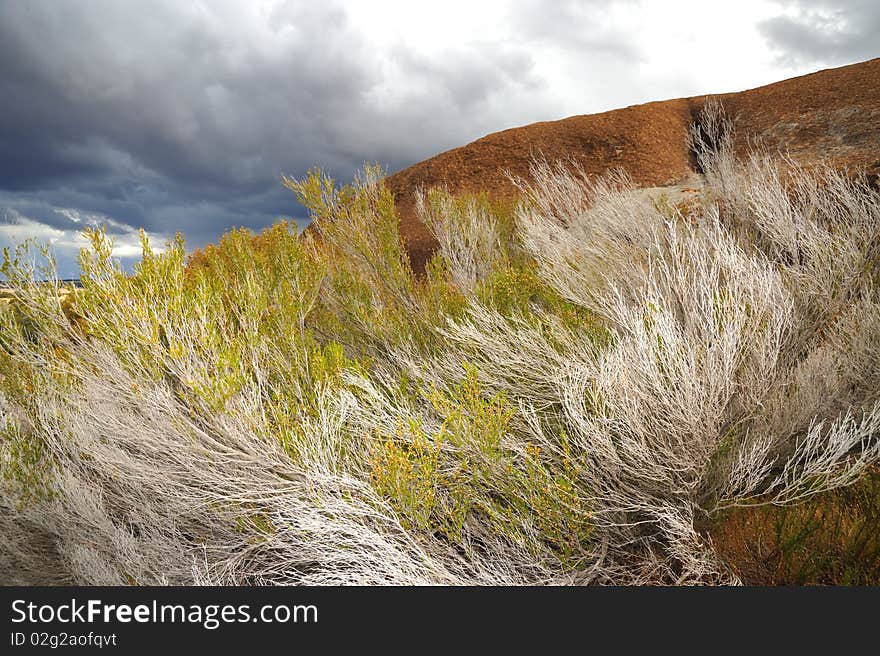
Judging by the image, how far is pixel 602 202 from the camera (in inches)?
332

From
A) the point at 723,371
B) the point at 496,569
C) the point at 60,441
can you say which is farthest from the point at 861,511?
the point at 60,441

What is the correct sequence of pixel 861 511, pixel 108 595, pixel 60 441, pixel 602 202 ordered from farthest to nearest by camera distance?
pixel 602 202, pixel 60 441, pixel 861 511, pixel 108 595

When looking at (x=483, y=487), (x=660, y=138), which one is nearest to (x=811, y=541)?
(x=483, y=487)

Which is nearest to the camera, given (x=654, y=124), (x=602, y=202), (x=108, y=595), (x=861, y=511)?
(x=108, y=595)

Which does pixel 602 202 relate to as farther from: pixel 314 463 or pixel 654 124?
pixel 654 124

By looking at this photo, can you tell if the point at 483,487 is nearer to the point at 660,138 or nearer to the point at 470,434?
the point at 470,434

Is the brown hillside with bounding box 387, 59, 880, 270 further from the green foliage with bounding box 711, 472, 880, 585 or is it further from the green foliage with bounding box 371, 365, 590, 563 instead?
the green foliage with bounding box 371, 365, 590, 563

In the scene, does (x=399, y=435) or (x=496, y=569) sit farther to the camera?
(x=399, y=435)

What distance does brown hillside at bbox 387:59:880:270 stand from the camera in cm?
1441

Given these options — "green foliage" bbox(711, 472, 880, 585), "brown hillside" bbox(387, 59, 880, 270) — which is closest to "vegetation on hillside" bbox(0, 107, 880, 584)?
"green foliage" bbox(711, 472, 880, 585)

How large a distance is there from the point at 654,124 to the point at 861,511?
68.0 feet

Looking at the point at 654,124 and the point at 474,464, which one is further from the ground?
the point at 654,124

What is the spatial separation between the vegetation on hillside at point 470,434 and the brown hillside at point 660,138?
10.0m

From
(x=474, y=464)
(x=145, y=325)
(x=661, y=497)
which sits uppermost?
(x=145, y=325)
